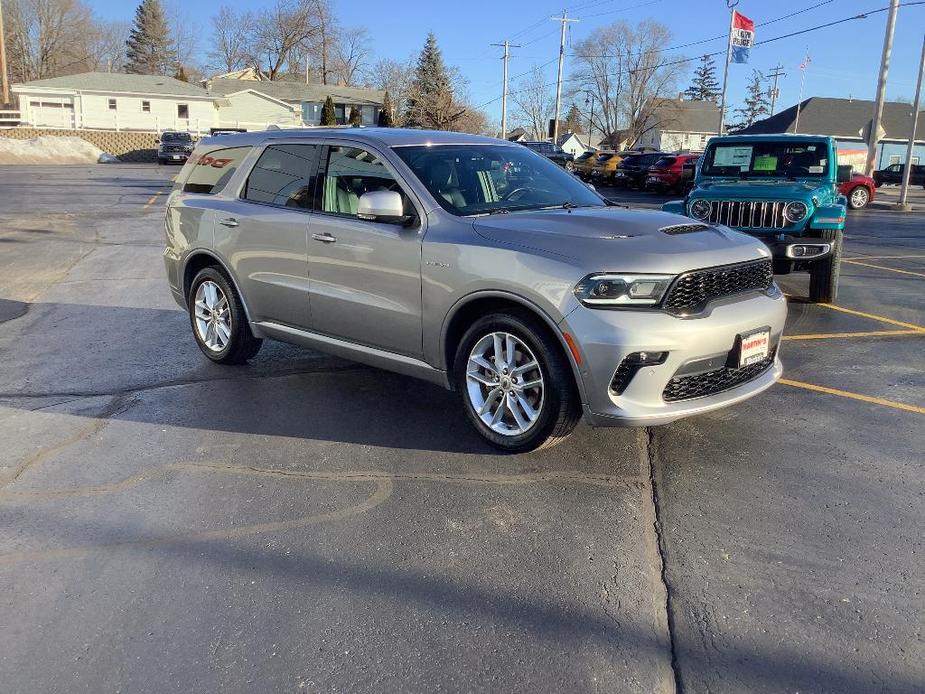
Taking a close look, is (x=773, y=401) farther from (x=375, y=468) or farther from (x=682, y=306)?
(x=375, y=468)

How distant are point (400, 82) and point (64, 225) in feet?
237

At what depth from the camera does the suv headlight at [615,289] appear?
13.4 feet

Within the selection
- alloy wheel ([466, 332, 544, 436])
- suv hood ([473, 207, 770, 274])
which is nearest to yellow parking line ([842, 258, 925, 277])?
suv hood ([473, 207, 770, 274])

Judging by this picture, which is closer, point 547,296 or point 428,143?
point 547,296

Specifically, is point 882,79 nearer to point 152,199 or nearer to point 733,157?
point 733,157

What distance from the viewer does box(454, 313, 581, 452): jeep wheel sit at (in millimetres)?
4289

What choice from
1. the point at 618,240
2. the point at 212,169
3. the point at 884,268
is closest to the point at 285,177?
the point at 212,169

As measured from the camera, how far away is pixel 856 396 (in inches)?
227

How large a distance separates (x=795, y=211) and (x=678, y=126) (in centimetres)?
8164

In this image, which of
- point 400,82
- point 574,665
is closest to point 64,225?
point 574,665

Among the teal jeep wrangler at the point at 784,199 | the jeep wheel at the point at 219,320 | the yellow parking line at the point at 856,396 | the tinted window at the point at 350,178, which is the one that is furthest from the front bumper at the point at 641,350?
the teal jeep wrangler at the point at 784,199

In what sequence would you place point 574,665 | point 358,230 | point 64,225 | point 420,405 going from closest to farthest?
point 574,665
point 358,230
point 420,405
point 64,225

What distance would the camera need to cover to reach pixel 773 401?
560cm

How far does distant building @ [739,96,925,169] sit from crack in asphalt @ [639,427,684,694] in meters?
60.5
